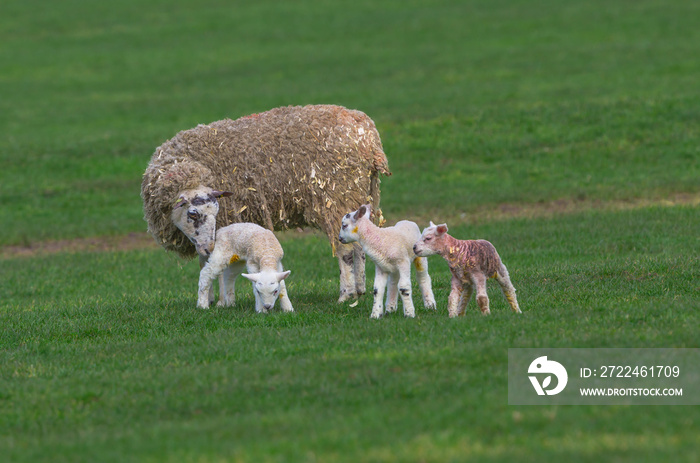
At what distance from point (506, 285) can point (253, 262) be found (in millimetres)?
2989

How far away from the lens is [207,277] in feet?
36.7

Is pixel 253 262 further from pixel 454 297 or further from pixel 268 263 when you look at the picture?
pixel 454 297

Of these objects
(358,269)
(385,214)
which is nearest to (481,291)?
(358,269)

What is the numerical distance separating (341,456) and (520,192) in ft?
52.8

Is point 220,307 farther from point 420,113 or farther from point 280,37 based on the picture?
point 280,37

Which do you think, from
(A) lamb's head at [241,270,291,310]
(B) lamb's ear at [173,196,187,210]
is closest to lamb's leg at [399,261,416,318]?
(A) lamb's head at [241,270,291,310]

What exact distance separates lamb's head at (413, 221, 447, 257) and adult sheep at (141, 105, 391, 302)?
2.43 meters

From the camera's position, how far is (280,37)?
149ft

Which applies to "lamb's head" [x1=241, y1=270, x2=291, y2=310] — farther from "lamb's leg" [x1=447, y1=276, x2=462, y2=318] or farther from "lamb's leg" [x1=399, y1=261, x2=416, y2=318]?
"lamb's leg" [x1=447, y1=276, x2=462, y2=318]

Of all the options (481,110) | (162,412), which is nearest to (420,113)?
(481,110)

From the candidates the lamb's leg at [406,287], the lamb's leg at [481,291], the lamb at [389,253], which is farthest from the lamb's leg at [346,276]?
the lamb's leg at [481,291]

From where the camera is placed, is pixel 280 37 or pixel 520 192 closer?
pixel 520 192

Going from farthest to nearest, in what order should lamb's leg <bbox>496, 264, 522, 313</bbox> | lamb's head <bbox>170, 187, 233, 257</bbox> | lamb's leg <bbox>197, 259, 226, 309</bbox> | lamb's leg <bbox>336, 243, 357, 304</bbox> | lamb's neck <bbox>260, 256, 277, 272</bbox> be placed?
lamb's leg <bbox>336, 243, 357, 304</bbox> → lamb's head <bbox>170, 187, 233, 257</bbox> → lamb's leg <bbox>197, 259, 226, 309</bbox> → lamb's neck <bbox>260, 256, 277, 272</bbox> → lamb's leg <bbox>496, 264, 522, 313</bbox>

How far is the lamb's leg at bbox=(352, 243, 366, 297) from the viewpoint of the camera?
483 inches
